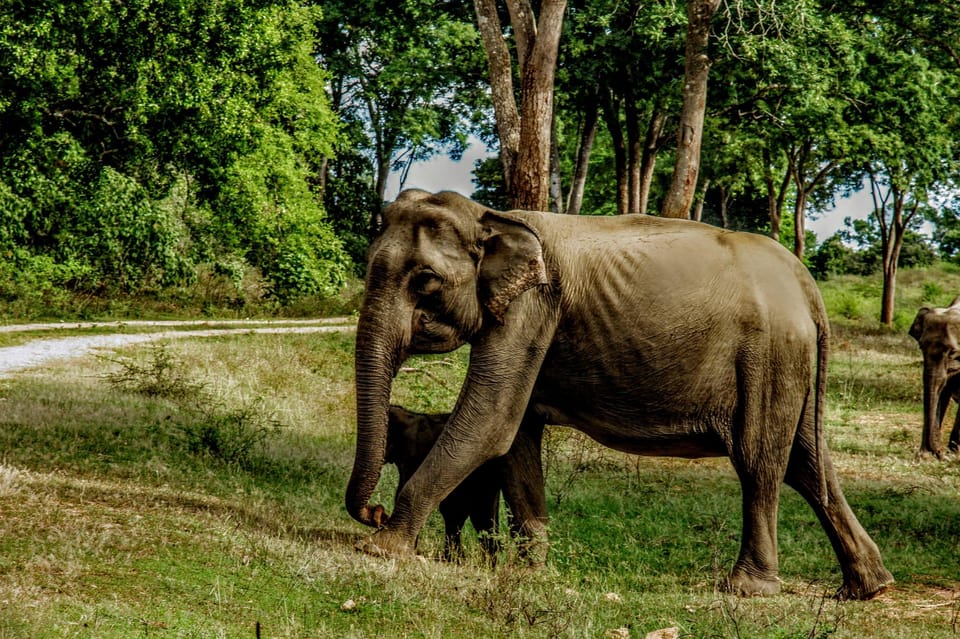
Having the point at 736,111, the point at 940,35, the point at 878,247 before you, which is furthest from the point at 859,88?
the point at 878,247

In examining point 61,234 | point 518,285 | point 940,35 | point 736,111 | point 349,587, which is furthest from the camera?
point 940,35

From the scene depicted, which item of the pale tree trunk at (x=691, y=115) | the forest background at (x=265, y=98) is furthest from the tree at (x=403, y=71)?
the pale tree trunk at (x=691, y=115)

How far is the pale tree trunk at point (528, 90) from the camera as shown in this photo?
589 inches

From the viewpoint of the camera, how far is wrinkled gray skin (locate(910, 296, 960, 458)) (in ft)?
53.0

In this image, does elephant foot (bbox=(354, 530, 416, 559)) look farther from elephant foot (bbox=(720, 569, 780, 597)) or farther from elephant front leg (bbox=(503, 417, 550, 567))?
elephant foot (bbox=(720, 569, 780, 597))

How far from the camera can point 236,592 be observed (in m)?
5.84

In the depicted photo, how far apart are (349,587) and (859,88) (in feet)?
63.8

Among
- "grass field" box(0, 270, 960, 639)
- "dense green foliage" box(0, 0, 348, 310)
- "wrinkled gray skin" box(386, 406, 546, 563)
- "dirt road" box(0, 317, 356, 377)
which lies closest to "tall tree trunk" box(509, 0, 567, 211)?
"grass field" box(0, 270, 960, 639)

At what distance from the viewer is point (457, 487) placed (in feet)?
28.1

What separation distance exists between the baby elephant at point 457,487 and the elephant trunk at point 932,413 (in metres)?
9.92

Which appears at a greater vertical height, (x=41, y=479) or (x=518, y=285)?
(x=518, y=285)

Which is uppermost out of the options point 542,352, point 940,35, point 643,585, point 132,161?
point 940,35

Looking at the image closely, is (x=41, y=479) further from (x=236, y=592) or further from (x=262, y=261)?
(x=262, y=261)

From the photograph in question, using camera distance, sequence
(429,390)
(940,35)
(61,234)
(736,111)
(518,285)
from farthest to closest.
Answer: (940,35), (736,111), (61,234), (429,390), (518,285)
